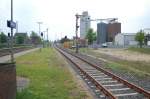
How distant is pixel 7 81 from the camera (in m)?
8.90

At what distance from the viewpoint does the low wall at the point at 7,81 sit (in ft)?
28.2

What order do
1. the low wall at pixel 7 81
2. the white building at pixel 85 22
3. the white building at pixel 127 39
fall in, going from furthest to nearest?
the white building at pixel 127 39
the white building at pixel 85 22
the low wall at pixel 7 81

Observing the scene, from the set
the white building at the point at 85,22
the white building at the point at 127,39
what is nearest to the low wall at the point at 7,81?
the white building at the point at 85,22

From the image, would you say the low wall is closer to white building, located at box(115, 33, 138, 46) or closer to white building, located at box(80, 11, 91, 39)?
white building, located at box(80, 11, 91, 39)

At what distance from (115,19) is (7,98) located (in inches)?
1902

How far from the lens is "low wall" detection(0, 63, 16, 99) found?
8.59 metres

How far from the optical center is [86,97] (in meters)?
11.9

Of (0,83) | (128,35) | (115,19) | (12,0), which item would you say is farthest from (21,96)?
(128,35)

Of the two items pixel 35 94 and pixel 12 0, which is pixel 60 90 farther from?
pixel 12 0

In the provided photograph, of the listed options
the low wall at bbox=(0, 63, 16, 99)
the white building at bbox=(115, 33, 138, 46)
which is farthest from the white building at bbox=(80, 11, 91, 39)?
the low wall at bbox=(0, 63, 16, 99)

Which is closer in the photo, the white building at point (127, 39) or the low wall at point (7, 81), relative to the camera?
the low wall at point (7, 81)

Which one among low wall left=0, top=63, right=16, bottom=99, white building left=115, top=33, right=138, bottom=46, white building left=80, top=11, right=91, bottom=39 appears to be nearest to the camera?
low wall left=0, top=63, right=16, bottom=99

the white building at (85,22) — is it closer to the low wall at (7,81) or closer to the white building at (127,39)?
the white building at (127,39)

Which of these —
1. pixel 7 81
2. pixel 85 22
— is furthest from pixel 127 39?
pixel 7 81
